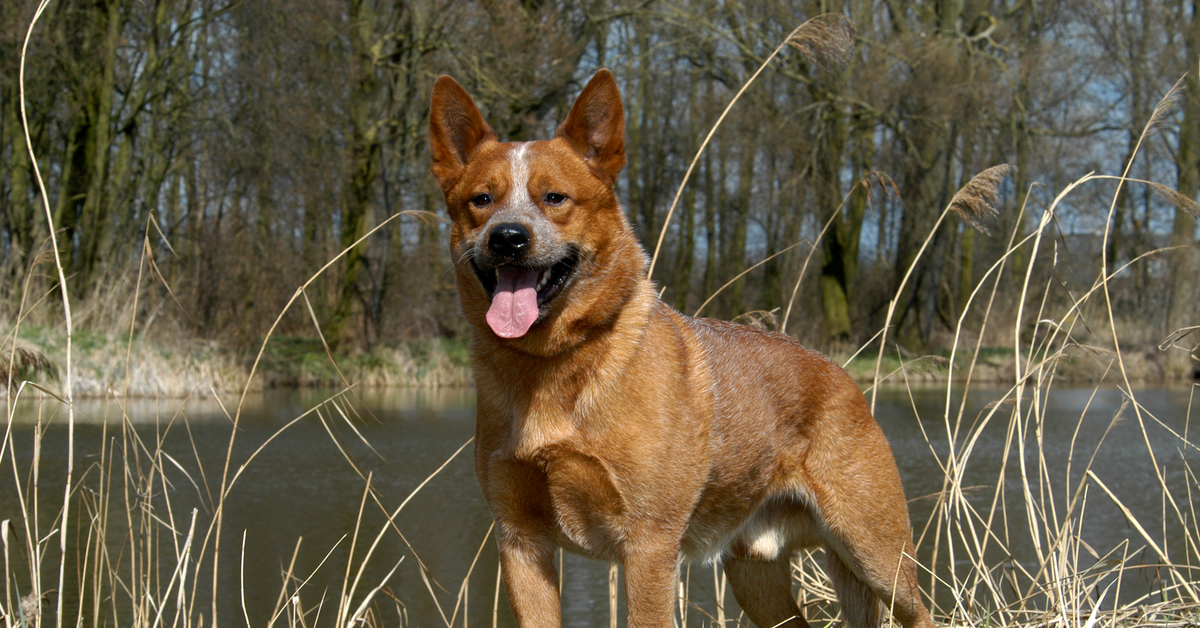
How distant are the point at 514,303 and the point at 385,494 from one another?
18.1ft

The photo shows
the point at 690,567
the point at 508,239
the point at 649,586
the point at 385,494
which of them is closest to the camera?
A: the point at 508,239

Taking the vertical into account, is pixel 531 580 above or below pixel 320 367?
above

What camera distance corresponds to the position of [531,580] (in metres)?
3.03

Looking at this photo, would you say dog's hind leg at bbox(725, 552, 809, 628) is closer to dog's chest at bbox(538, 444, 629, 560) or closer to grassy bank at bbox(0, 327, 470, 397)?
dog's chest at bbox(538, 444, 629, 560)

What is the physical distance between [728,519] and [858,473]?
19.6 inches

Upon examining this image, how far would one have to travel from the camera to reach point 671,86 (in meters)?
26.9

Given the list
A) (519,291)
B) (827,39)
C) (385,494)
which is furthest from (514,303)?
(385,494)

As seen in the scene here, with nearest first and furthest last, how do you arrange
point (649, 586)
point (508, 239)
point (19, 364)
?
point (508, 239) < point (649, 586) < point (19, 364)

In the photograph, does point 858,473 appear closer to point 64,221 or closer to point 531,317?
point 531,317

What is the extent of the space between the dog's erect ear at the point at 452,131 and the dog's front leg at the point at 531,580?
3.84ft

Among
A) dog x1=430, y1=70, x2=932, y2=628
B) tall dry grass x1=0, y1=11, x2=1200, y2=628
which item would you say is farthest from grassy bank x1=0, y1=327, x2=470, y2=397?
dog x1=430, y1=70, x2=932, y2=628

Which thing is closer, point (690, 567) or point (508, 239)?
point (508, 239)

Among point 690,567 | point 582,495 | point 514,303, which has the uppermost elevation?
point 514,303

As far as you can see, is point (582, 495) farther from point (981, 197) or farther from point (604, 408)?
point (981, 197)
